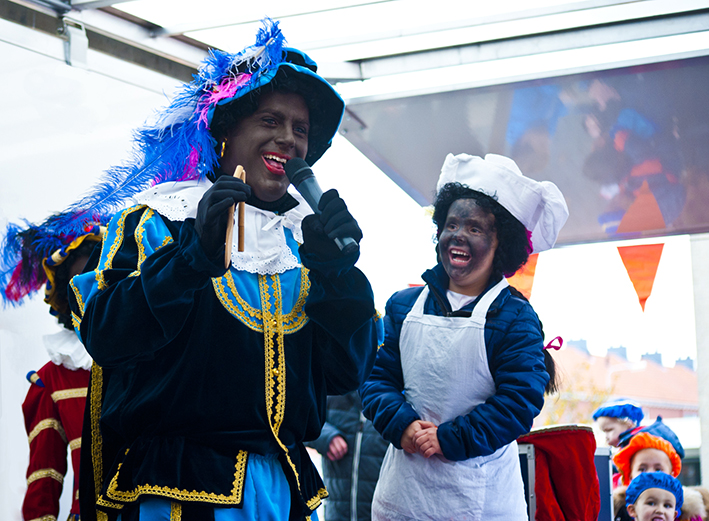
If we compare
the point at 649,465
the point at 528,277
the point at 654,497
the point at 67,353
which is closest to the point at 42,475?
the point at 67,353

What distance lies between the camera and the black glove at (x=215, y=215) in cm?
114

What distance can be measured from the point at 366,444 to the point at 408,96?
2.06m

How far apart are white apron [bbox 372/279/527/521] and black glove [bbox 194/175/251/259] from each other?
43.7 inches

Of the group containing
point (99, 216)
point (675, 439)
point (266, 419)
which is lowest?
point (675, 439)

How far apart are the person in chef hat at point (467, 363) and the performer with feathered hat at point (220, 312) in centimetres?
64

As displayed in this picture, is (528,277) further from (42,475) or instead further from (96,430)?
(96,430)

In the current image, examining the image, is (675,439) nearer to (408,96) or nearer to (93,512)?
(408,96)

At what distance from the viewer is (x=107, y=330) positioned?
1.17 metres

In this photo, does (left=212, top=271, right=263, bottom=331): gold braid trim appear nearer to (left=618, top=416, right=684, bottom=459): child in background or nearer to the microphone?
the microphone

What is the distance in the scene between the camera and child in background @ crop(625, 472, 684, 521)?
3.60 meters

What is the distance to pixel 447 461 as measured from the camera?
1984mm

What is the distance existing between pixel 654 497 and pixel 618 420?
3.46ft

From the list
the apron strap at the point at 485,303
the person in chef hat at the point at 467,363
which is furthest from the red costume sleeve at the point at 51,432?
the apron strap at the point at 485,303

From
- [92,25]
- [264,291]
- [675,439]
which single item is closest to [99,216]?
[264,291]
